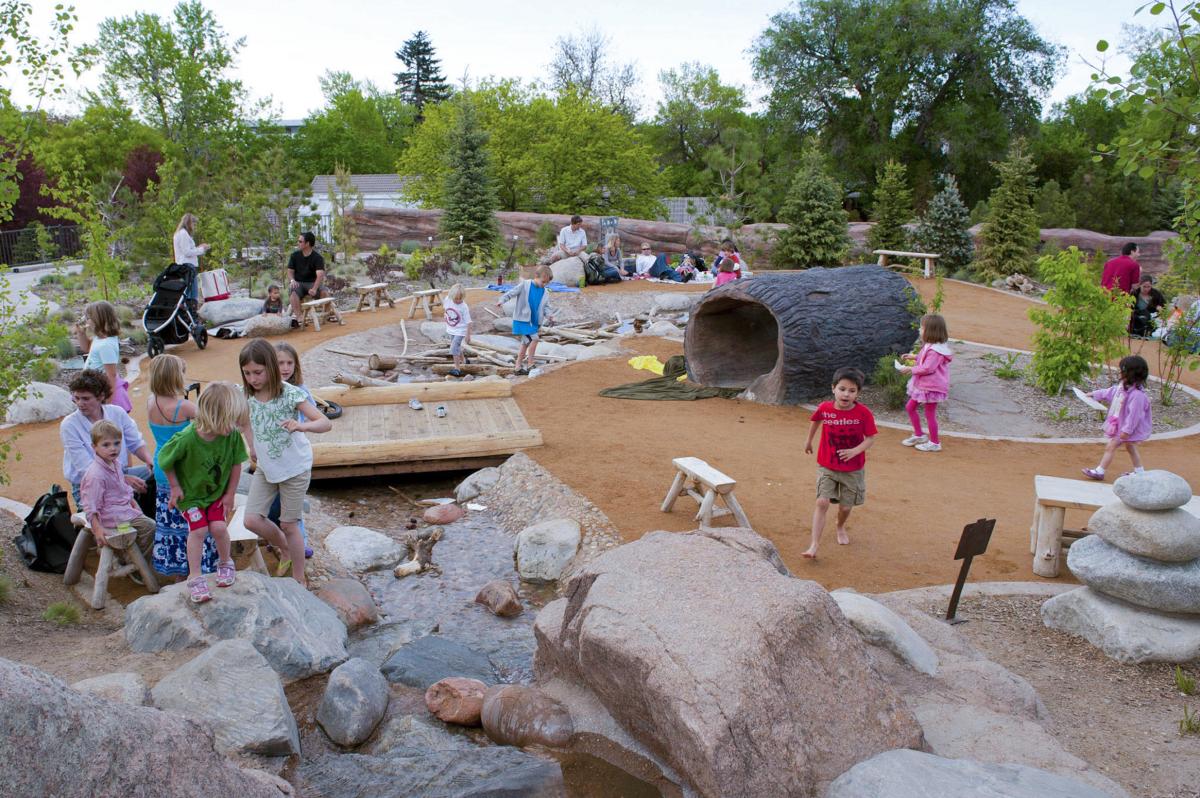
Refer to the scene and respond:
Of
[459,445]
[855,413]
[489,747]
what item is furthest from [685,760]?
[459,445]

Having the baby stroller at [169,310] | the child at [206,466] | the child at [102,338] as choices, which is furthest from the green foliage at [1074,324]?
the baby stroller at [169,310]

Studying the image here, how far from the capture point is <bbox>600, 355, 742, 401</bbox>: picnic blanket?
10.8m

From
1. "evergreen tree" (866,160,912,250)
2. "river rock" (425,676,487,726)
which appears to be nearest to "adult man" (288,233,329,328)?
"river rock" (425,676,487,726)

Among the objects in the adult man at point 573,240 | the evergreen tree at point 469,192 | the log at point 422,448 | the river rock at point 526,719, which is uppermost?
the evergreen tree at point 469,192

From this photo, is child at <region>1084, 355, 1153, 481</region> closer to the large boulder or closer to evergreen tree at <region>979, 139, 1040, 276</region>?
the large boulder

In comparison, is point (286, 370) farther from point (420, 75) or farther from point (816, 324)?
point (420, 75)

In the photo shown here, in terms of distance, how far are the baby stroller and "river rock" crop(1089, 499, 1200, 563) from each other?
1119cm

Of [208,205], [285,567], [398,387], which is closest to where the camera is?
[285,567]

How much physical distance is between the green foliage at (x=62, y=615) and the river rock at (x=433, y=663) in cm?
173

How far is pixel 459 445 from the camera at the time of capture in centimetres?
842

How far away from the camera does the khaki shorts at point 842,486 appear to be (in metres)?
6.17

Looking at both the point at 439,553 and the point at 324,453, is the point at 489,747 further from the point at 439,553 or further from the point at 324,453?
the point at 324,453

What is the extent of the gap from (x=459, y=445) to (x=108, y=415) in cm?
346

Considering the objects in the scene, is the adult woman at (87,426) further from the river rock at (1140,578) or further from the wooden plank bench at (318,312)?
the wooden plank bench at (318,312)
